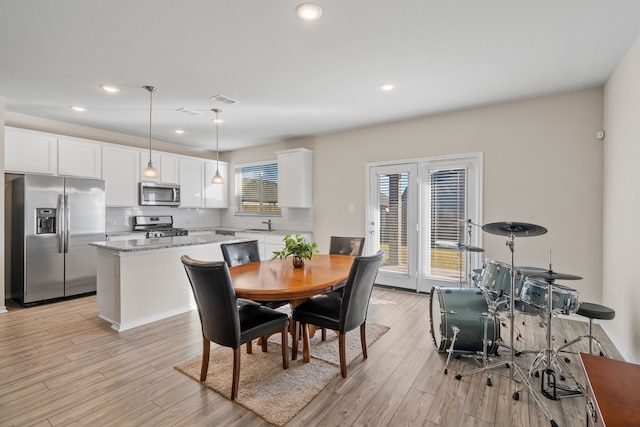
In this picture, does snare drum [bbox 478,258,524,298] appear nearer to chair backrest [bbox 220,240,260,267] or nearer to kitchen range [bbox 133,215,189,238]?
chair backrest [bbox 220,240,260,267]

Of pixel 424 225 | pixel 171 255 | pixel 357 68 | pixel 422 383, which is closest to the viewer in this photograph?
pixel 422 383

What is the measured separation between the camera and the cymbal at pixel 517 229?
7.14 feet

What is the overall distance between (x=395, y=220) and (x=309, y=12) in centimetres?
333

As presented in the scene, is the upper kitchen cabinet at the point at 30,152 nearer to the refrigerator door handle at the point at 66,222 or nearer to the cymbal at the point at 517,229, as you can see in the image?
the refrigerator door handle at the point at 66,222

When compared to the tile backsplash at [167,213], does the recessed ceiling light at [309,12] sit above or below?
above

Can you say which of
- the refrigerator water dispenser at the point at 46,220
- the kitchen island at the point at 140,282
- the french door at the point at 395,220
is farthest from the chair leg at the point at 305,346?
the refrigerator water dispenser at the point at 46,220

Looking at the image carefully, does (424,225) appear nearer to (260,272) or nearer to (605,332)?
(605,332)

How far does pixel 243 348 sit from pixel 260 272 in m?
0.77

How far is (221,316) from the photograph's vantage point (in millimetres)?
2037

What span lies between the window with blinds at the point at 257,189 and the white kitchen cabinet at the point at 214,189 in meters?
0.30

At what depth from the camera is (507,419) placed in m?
1.87

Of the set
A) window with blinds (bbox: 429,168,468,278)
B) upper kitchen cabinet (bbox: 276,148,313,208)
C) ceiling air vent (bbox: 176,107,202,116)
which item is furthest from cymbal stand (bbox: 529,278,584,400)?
ceiling air vent (bbox: 176,107,202,116)

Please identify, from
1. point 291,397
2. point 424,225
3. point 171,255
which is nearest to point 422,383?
point 291,397

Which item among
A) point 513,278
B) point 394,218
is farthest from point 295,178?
point 513,278
